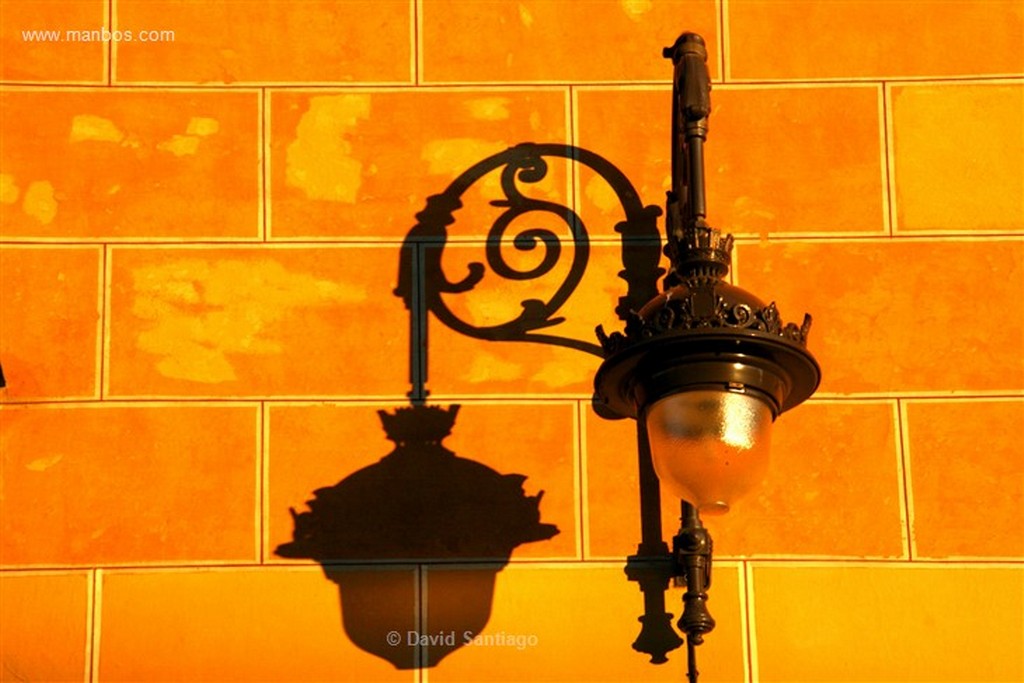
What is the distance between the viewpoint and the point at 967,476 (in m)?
5.98

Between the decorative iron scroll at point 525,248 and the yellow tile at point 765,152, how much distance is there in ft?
0.19

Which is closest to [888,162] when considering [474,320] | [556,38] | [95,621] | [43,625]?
[556,38]

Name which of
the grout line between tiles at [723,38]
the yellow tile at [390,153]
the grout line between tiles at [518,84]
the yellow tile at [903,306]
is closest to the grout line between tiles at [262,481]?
the yellow tile at [390,153]

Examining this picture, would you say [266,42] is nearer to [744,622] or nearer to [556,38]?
[556,38]

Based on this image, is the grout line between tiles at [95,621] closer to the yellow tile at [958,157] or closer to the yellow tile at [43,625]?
the yellow tile at [43,625]

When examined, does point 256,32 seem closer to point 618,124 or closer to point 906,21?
point 618,124

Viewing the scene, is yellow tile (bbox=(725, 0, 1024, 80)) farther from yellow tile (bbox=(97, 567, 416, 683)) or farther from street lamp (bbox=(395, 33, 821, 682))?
yellow tile (bbox=(97, 567, 416, 683))

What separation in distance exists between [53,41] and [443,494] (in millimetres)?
1726

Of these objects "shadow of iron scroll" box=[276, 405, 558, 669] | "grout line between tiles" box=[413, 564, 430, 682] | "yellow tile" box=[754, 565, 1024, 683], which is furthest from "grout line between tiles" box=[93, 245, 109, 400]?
"yellow tile" box=[754, 565, 1024, 683]

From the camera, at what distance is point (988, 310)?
20.1 feet

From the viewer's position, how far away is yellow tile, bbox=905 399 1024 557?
591 cm

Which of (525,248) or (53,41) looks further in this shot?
(53,41)

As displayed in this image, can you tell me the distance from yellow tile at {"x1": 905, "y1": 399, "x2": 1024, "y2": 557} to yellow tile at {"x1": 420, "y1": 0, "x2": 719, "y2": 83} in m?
1.18

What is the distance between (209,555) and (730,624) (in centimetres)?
138
